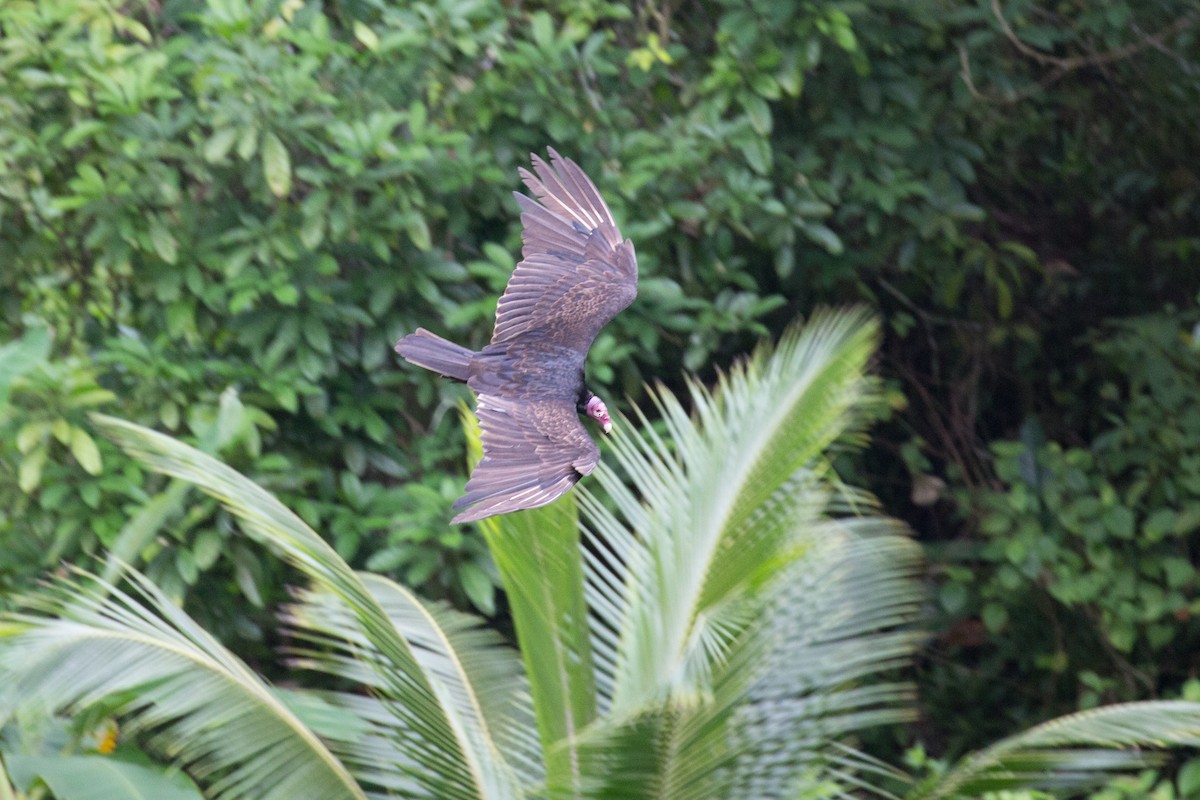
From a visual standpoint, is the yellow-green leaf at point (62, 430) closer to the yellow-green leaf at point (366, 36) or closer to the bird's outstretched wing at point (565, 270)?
the bird's outstretched wing at point (565, 270)

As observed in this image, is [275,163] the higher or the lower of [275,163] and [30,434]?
the higher

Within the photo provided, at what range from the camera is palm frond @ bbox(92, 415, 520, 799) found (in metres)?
3.13

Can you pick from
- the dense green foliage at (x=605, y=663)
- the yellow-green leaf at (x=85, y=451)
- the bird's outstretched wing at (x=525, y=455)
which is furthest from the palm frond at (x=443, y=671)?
the yellow-green leaf at (x=85, y=451)

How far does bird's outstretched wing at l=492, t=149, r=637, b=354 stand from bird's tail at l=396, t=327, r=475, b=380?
15cm

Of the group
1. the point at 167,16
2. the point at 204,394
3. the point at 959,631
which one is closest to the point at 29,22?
the point at 167,16

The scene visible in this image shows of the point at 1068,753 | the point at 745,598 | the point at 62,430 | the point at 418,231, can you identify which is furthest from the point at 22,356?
the point at 1068,753

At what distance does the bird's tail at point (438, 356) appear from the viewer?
3.68 meters

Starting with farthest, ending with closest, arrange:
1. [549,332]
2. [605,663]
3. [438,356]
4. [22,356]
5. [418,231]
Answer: [418,231] → [22,356] → [549,332] → [438,356] → [605,663]

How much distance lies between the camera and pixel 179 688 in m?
3.07

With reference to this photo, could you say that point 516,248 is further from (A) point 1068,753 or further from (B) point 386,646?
(A) point 1068,753

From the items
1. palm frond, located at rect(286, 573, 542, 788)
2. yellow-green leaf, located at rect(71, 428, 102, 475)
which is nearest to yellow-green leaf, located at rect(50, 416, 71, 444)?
yellow-green leaf, located at rect(71, 428, 102, 475)

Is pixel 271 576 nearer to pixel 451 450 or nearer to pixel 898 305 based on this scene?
pixel 451 450

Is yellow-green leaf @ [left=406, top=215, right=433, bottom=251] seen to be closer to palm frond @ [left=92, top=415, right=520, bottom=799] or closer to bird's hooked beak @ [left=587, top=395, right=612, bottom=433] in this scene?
bird's hooked beak @ [left=587, top=395, right=612, bottom=433]

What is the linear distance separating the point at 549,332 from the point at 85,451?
1418 millimetres
